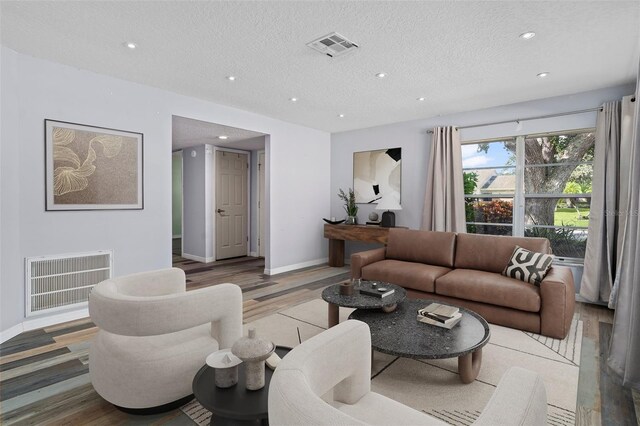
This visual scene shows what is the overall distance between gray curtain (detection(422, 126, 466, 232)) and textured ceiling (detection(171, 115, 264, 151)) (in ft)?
8.93

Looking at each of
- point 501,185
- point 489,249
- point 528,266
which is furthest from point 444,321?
point 501,185

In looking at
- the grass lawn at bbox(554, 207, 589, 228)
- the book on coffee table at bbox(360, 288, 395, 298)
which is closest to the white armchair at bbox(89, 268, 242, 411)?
the book on coffee table at bbox(360, 288, 395, 298)

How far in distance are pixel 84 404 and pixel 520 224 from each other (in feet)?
16.1

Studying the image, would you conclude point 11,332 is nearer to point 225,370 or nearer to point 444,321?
point 225,370

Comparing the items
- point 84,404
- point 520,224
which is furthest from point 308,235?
point 84,404

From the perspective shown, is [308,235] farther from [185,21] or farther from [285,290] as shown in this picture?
[185,21]

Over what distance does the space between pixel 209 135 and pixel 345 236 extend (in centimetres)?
281

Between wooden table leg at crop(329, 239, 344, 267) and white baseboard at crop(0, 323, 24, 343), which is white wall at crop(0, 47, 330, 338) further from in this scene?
wooden table leg at crop(329, 239, 344, 267)

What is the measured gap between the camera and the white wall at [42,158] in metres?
2.85

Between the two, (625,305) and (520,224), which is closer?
(625,305)

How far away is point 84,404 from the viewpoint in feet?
6.35

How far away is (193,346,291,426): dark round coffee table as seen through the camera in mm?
1284

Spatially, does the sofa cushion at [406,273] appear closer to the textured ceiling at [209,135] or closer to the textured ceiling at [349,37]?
the textured ceiling at [349,37]

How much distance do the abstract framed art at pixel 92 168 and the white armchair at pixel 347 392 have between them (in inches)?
126
